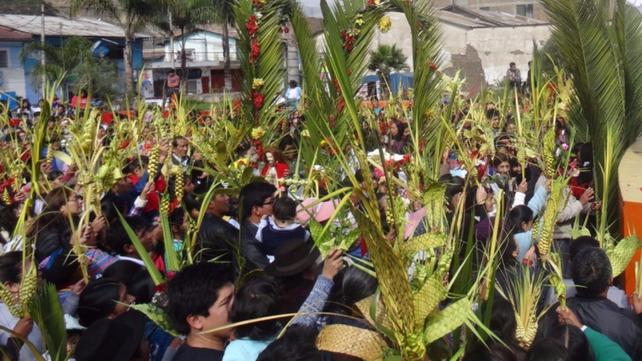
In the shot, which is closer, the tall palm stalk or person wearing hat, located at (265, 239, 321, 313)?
person wearing hat, located at (265, 239, 321, 313)

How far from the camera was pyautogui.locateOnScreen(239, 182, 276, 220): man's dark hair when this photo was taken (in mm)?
5176

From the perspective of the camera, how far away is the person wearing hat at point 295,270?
395 cm

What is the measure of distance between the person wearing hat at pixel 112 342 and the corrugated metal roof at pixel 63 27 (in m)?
35.5

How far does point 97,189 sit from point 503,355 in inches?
116

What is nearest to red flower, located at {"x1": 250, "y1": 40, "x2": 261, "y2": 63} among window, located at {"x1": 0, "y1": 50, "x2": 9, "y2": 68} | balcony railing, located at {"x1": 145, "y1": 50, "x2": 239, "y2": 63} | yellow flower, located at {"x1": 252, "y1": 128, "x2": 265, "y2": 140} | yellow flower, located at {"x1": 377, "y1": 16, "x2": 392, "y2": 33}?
yellow flower, located at {"x1": 252, "y1": 128, "x2": 265, "y2": 140}

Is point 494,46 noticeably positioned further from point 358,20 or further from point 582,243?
point 582,243

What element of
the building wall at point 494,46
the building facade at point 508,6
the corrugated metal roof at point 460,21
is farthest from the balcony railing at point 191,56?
the building facade at point 508,6

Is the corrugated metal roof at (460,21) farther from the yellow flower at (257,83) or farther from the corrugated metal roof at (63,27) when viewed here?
the yellow flower at (257,83)

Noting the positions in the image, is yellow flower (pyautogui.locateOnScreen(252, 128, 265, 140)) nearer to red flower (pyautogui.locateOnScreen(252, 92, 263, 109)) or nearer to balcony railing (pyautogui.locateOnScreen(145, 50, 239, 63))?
red flower (pyautogui.locateOnScreen(252, 92, 263, 109))

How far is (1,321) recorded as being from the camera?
387 centimetres

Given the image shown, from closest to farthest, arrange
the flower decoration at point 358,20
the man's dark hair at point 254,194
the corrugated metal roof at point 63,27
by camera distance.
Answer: the man's dark hair at point 254,194, the flower decoration at point 358,20, the corrugated metal roof at point 63,27

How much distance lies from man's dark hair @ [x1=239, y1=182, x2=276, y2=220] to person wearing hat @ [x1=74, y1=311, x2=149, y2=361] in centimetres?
186

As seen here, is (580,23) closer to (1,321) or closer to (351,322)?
(351,322)

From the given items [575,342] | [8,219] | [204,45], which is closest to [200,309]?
[575,342]
